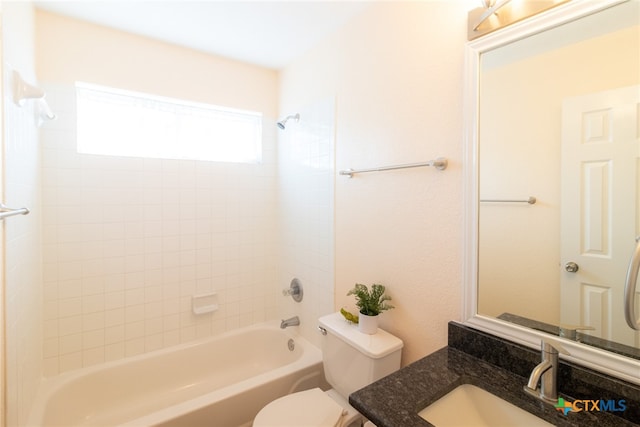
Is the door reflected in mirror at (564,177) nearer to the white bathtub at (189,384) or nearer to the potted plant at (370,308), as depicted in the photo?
the potted plant at (370,308)

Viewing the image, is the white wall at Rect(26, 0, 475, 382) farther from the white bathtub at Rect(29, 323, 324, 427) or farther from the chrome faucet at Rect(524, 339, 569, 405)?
the chrome faucet at Rect(524, 339, 569, 405)

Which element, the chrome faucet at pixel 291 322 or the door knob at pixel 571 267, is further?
the chrome faucet at pixel 291 322

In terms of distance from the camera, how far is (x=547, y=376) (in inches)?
32.9

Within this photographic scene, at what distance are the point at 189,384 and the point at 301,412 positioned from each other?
1.17 meters

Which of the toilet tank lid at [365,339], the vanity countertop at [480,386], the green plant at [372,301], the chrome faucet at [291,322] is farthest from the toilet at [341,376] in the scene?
the chrome faucet at [291,322]

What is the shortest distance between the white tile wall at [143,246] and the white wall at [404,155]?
0.91m

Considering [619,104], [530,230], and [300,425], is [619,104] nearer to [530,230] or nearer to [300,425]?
[530,230]

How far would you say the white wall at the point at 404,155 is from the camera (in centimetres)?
118

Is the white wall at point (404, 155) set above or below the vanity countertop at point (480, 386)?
above

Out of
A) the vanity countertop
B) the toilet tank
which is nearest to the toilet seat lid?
the toilet tank

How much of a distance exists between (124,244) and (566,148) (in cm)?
235

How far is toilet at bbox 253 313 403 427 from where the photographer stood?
1273 mm

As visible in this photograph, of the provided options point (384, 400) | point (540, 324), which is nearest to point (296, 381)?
point (384, 400)

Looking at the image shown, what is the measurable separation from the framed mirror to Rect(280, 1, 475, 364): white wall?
100 millimetres
